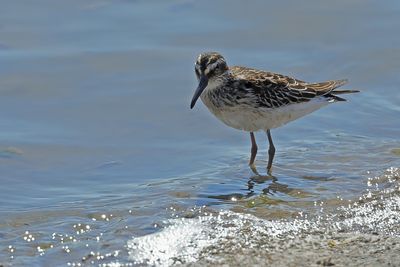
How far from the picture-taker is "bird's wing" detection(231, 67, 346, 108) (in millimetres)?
11125

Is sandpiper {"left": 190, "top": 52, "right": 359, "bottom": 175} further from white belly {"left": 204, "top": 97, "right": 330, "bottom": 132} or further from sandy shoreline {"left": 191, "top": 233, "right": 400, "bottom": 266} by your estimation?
sandy shoreline {"left": 191, "top": 233, "right": 400, "bottom": 266}

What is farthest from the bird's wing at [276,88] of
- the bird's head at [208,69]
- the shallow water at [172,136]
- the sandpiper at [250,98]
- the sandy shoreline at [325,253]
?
the sandy shoreline at [325,253]

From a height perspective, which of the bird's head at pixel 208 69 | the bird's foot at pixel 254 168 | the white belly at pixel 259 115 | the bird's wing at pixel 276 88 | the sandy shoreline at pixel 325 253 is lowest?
the sandy shoreline at pixel 325 253

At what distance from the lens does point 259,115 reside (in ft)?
36.4

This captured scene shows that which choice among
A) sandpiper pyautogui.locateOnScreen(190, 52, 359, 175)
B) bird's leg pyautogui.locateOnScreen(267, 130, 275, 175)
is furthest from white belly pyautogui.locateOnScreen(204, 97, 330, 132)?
bird's leg pyautogui.locateOnScreen(267, 130, 275, 175)

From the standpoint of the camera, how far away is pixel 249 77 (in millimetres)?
11266

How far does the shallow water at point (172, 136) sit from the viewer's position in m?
8.75

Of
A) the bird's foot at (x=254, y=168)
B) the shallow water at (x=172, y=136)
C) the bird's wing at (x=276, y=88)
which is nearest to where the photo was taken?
the shallow water at (x=172, y=136)

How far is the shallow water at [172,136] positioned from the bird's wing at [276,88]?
0.56 meters

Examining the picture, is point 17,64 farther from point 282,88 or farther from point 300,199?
point 300,199

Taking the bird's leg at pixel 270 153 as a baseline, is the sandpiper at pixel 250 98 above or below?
above

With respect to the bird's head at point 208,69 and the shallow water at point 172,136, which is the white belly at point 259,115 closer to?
the bird's head at point 208,69

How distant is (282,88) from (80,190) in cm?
243

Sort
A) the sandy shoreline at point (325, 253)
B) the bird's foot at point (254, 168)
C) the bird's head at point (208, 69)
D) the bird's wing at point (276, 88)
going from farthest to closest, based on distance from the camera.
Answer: the bird's wing at point (276, 88) → the bird's head at point (208, 69) → the bird's foot at point (254, 168) → the sandy shoreline at point (325, 253)
